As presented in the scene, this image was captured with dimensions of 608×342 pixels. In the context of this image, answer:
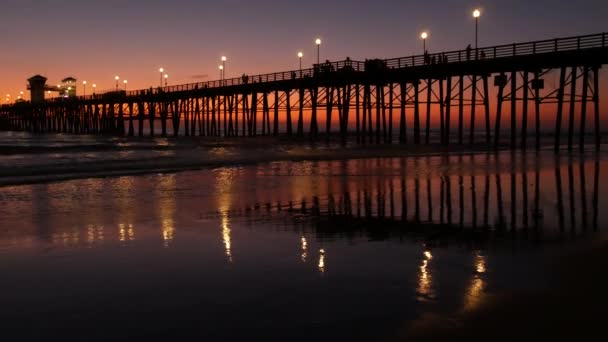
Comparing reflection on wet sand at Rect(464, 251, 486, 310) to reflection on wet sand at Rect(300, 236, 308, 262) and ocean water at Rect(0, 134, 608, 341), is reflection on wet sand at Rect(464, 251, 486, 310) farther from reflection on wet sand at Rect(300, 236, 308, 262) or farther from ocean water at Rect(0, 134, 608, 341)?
reflection on wet sand at Rect(300, 236, 308, 262)

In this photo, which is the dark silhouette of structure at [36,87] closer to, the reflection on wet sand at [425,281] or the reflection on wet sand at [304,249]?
the reflection on wet sand at [304,249]

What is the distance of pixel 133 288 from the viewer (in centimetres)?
547

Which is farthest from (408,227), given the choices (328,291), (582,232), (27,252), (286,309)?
(27,252)

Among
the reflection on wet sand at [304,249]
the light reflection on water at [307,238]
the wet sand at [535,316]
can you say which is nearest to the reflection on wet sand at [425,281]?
the light reflection on water at [307,238]

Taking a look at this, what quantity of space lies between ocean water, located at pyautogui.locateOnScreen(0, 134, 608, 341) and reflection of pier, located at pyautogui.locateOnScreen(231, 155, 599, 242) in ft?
0.15

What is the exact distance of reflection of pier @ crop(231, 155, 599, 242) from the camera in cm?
858

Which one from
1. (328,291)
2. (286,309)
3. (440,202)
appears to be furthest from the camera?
(440,202)

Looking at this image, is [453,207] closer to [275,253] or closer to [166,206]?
[275,253]

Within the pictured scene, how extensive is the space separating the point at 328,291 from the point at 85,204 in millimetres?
8031

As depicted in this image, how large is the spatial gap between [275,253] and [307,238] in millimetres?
1004

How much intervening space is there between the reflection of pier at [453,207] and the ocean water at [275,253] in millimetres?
45

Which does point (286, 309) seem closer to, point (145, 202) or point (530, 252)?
point (530, 252)

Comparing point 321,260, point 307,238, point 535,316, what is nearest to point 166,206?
point 307,238

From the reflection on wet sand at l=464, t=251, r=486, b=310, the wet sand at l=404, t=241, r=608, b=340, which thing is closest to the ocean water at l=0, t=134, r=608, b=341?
the reflection on wet sand at l=464, t=251, r=486, b=310
